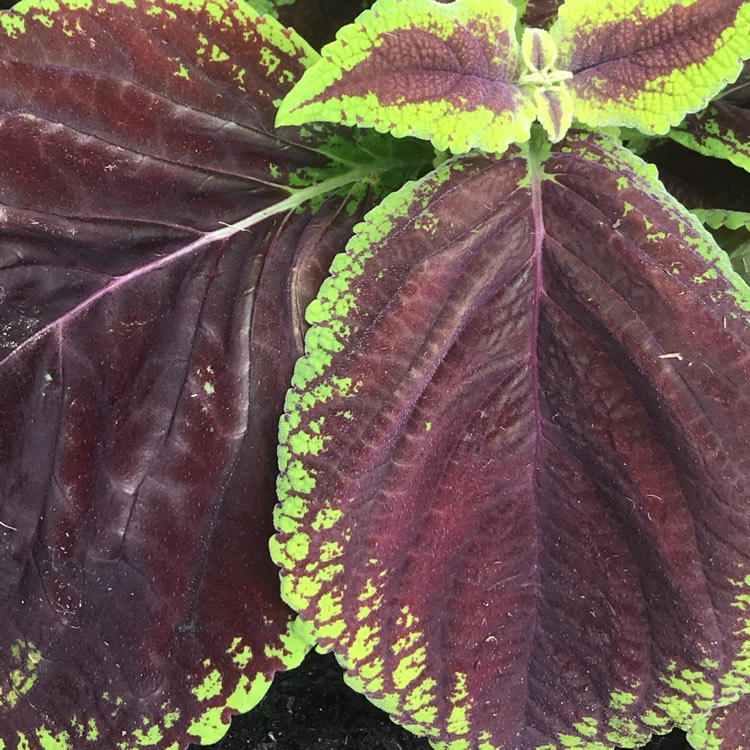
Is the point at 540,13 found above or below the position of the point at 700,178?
below

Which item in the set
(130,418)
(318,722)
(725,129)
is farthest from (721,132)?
(318,722)

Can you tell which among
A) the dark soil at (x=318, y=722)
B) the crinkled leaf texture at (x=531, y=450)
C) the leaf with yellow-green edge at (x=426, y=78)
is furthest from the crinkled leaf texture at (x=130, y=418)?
the dark soil at (x=318, y=722)

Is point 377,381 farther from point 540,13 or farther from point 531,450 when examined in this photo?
point 540,13

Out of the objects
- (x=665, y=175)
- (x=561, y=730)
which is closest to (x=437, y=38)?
(x=665, y=175)

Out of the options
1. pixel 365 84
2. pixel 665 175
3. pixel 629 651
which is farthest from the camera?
pixel 665 175

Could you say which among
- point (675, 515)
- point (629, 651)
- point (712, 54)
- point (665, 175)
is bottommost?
point (629, 651)

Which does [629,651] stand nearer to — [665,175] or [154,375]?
[154,375]
